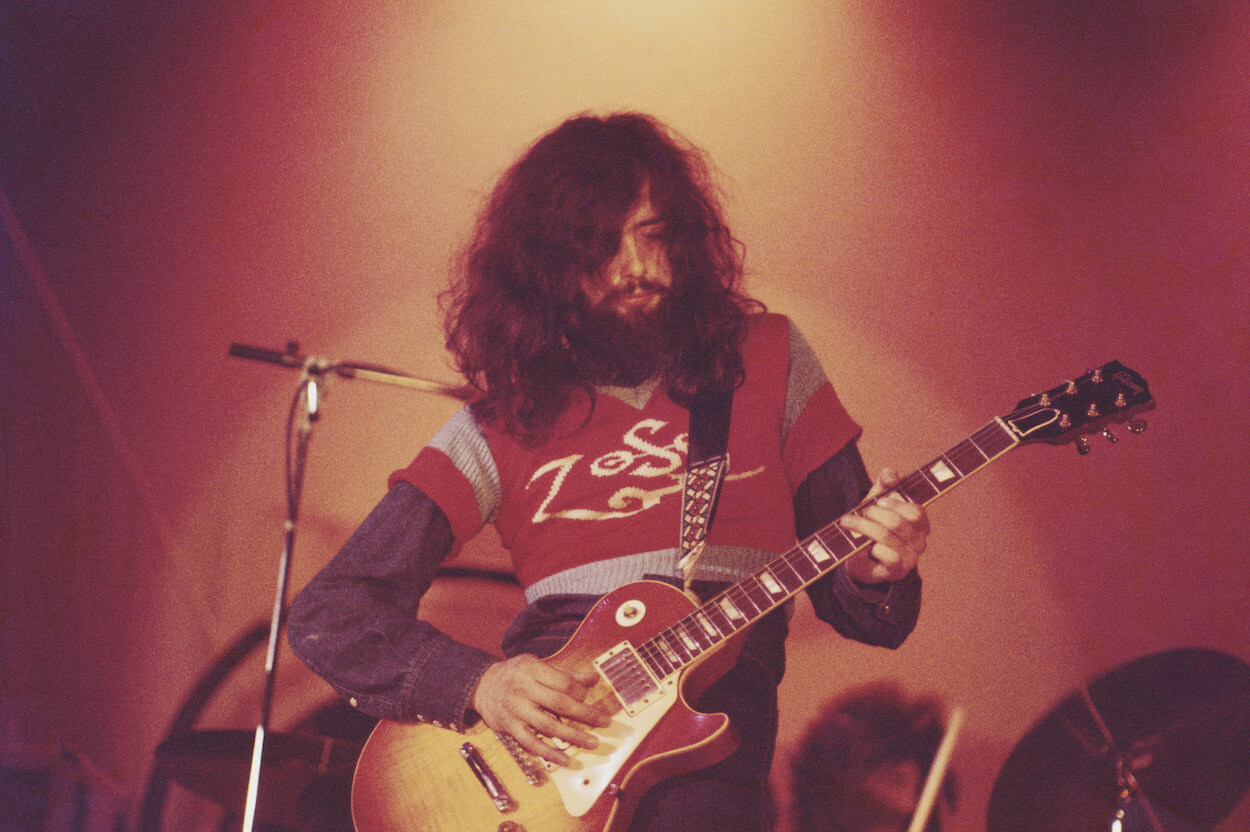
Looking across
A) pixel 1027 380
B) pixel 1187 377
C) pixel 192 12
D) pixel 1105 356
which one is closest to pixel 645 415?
pixel 1027 380

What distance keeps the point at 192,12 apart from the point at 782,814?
2904 mm

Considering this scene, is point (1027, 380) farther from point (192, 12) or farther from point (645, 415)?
point (192, 12)

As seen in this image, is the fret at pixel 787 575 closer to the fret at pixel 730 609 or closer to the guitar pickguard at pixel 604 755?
the fret at pixel 730 609

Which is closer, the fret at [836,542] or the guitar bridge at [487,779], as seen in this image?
the guitar bridge at [487,779]

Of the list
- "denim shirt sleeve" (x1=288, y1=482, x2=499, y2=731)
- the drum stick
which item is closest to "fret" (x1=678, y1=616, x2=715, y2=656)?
"denim shirt sleeve" (x1=288, y1=482, x2=499, y2=731)

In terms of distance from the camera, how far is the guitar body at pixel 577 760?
4.40ft

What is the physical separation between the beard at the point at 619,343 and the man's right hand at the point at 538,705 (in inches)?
24.1

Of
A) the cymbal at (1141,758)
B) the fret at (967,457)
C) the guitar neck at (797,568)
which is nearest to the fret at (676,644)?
the guitar neck at (797,568)

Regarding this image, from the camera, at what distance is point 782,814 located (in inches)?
95.8

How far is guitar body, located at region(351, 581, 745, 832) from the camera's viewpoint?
4.40 feet

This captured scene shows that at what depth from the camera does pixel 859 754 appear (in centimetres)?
243

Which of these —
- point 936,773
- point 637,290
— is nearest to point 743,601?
point 637,290

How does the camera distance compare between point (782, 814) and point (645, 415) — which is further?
point (782, 814)

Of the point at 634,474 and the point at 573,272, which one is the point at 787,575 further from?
the point at 573,272
